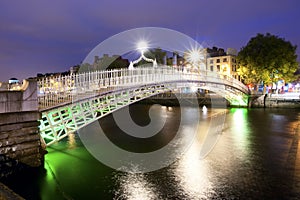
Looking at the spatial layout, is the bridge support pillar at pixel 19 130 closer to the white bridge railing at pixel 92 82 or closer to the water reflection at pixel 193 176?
the white bridge railing at pixel 92 82

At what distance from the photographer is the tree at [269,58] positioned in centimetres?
3406

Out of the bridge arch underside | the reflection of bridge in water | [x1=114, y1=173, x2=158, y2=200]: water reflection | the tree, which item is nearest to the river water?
[x1=114, y1=173, x2=158, y2=200]: water reflection

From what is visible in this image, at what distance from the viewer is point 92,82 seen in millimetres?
13016

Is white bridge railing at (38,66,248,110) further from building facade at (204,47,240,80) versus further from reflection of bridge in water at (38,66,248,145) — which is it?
building facade at (204,47,240,80)

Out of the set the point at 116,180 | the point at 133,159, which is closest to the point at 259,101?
the point at 133,159

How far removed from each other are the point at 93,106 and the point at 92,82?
2.09 metres

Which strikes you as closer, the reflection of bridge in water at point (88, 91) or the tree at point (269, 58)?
the reflection of bridge in water at point (88, 91)

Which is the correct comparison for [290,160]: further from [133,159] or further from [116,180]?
[116,180]

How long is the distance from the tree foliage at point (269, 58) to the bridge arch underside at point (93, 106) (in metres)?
4.47

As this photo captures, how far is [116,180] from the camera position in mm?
9438

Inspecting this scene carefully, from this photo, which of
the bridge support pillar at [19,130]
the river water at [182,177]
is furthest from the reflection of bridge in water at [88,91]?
the river water at [182,177]

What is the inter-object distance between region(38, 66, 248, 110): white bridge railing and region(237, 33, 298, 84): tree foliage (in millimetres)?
21434

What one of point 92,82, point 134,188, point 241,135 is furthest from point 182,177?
point 241,135

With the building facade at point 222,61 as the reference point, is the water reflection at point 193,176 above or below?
below
